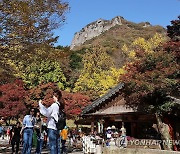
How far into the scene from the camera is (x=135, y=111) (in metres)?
19.9

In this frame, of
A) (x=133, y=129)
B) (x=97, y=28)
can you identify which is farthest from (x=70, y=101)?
(x=97, y=28)

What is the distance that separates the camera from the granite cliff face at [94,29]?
160 m

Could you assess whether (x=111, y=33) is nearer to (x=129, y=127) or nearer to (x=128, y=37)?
(x=128, y=37)

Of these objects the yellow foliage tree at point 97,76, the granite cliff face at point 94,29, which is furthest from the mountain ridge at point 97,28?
the yellow foliage tree at point 97,76

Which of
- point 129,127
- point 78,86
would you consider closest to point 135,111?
point 129,127

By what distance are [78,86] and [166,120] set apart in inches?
1038

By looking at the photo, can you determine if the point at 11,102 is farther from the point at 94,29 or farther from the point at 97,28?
the point at 97,28

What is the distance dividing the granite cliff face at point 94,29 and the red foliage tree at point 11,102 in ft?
398

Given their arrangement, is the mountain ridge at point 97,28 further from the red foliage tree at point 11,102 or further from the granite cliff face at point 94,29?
the red foliage tree at point 11,102

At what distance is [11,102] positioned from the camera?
3700 cm

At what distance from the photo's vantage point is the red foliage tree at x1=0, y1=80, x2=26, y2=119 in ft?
121

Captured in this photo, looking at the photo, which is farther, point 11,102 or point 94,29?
point 94,29

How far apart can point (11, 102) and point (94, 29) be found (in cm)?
13017

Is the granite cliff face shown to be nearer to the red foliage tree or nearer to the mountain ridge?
the mountain ridge
